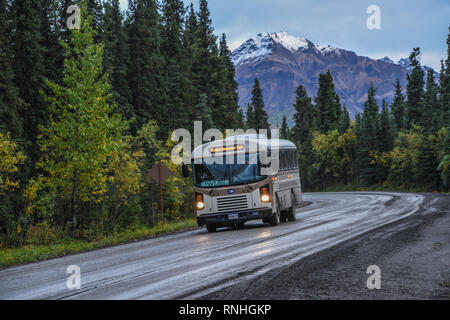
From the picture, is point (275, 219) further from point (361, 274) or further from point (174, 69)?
point (174, 69)

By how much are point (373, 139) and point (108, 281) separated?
2936 inches

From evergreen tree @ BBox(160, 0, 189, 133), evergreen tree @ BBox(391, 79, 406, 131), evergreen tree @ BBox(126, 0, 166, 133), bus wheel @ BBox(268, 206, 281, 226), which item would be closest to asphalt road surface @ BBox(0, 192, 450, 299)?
bus wheel @ BBox(268, 206, 281, 226)

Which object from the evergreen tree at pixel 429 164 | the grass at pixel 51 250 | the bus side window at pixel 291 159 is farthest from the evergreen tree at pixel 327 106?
the grass at pixel 51 250

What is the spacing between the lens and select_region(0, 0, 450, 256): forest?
67.4 ft

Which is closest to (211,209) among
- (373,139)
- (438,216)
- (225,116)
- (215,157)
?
(215,157)

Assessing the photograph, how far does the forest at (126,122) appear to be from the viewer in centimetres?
2055

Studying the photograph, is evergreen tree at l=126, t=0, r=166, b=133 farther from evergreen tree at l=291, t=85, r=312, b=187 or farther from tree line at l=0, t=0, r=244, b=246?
evergreen tree at l=291, t=85, r=312, b=187

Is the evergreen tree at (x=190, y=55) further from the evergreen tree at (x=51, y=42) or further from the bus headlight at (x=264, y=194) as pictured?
the bus headlight at (x=264, y=194)

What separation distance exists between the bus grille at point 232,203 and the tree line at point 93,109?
5.36m

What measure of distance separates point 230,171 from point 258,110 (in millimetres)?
77865

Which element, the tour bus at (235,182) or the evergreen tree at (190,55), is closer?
the tour bus at (235,182)

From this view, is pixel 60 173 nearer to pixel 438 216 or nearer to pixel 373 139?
pixel 438 216

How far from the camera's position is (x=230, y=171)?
1811cm

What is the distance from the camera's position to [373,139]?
77.8 metres
